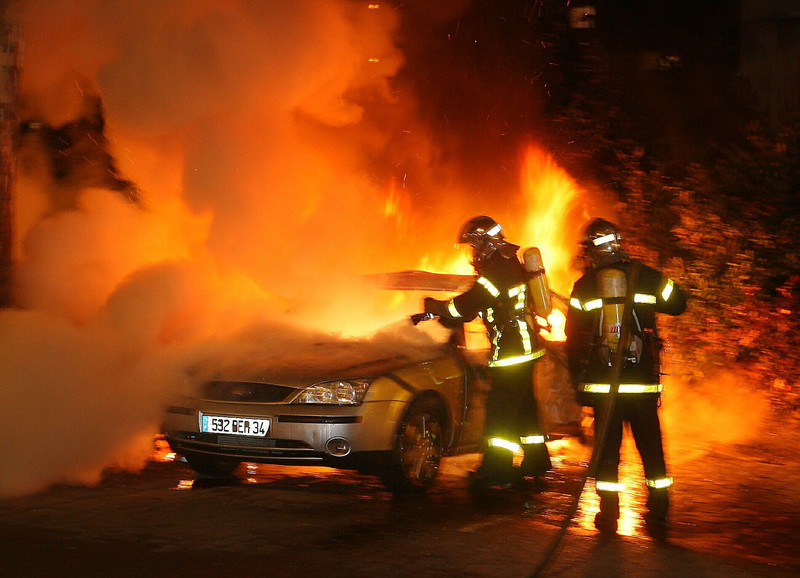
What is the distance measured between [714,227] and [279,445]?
6.09 metres

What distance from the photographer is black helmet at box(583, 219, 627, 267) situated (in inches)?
257

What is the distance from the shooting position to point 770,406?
10.5 meters

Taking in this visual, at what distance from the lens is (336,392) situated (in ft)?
22.0

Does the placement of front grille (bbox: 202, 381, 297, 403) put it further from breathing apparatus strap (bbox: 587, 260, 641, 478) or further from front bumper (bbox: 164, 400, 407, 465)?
breathing apparatus strap (bbox: 587, 260, 641, 478)

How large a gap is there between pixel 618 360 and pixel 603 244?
0.72 m

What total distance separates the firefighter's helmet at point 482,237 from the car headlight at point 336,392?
4.16 ft

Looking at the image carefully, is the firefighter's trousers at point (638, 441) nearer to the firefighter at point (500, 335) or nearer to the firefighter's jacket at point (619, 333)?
the firefighter's jacket at point (619, 333)

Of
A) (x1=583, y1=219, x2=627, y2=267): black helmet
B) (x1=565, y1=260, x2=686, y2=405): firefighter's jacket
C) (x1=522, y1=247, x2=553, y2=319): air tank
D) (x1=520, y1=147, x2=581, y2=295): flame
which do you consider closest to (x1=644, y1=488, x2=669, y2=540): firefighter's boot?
(x1=565, y1=260, x2=686, y2=405): firefighter's jacket

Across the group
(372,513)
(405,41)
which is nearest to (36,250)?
(372,513)

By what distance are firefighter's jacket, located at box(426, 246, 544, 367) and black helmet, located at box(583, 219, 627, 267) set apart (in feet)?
2.64

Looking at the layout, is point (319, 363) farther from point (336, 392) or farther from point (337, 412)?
point (337, 412)

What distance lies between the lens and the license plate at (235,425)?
6.71 metres

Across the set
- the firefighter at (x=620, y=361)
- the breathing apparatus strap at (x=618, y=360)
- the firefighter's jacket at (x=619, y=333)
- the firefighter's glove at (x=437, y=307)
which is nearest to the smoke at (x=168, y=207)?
the firefighter's glove at (x=437, y=307)

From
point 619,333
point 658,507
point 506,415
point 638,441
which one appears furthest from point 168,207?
point 658,507
